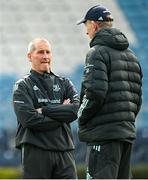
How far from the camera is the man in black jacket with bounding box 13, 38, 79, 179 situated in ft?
20.8

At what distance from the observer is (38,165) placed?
20.8 ft

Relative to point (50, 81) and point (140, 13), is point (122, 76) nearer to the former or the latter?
point (50, 81)

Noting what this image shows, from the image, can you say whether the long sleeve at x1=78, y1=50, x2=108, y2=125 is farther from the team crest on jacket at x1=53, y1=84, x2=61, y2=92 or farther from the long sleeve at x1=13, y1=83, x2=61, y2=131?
the team crest on jacket at x1=53, y1=84, x2=61, y2=92

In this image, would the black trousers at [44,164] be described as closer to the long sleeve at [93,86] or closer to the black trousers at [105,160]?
the black trousers at [105,160]

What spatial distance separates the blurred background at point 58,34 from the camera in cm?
1650

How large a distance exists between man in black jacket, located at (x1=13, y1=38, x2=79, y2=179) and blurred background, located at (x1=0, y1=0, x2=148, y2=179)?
9.74 metres

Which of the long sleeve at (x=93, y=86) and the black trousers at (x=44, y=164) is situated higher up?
the long sleeve at (x=93, y=86)

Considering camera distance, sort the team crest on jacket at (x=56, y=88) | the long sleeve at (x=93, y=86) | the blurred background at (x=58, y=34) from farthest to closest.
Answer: the blurred background at (x=58, y=34) → the team crest on jacket at (x=56, y=88) → the long sleeve at (x=93, y=86)

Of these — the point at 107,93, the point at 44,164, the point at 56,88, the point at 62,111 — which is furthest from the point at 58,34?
the point at 107,93

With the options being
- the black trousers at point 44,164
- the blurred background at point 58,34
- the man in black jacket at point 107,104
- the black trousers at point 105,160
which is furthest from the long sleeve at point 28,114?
the blurred background at point 58,34

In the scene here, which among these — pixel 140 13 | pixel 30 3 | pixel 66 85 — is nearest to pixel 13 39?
pixel 30 3

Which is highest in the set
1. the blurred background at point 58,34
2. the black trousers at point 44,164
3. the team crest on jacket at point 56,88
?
the blurred background at point 58,34

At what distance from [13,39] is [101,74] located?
36.7 feet

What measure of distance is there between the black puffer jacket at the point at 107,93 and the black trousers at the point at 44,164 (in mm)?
342
